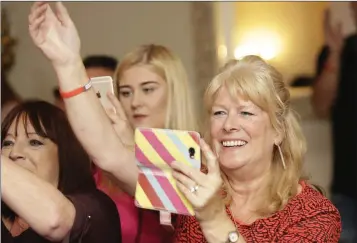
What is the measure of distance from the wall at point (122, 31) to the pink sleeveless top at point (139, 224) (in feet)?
2.09

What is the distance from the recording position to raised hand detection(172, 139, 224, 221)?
905 millimetres

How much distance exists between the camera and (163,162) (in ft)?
3.16

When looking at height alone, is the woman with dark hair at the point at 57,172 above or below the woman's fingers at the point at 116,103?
below

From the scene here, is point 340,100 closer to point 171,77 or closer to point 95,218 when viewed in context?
point 171,77

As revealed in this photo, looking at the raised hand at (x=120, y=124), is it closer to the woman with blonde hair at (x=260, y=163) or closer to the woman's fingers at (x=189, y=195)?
the woman with blonde hair at (x=260, y=163)

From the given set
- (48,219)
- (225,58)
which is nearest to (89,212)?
(48,219)

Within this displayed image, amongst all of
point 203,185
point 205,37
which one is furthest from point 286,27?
point 203,185

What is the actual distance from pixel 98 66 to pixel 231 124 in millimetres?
669

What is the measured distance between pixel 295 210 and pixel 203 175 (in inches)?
8.8

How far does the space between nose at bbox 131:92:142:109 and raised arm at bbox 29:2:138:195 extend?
312mm

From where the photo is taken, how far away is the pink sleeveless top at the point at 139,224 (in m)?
1.19

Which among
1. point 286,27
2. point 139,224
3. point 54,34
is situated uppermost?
point 54,34

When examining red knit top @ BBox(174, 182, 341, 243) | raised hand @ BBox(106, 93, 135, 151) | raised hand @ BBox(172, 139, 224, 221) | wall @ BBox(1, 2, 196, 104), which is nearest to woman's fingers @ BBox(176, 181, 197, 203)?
raised hand @ BBox(172, 139, 224, 221)

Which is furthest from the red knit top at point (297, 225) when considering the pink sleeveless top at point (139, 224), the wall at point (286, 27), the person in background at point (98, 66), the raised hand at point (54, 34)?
the wall at point (286, 27)
